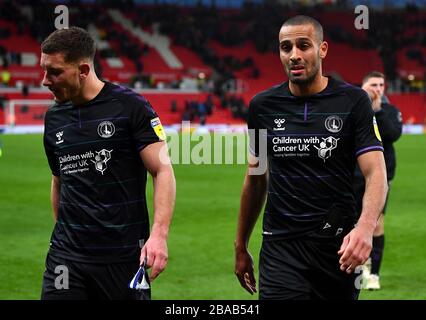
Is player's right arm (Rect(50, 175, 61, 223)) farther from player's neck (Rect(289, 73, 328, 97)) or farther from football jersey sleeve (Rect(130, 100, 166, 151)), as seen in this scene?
player's neck (Rect(289, 73, 328, 97))

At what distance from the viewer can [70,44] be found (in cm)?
441

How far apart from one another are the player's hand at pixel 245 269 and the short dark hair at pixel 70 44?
146cm

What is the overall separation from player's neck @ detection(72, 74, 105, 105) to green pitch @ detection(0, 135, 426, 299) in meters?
3.76

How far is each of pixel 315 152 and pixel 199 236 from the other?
6974mm

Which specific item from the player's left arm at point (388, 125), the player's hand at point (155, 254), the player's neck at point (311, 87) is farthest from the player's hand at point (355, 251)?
the player's left arm at point (388, 125)

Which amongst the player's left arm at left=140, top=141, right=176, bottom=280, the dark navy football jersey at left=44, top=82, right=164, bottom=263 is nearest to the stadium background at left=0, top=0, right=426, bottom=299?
the dark navy football jersey at left=44, top=82, right=164, bottom=263

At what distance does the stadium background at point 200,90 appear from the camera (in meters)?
9.69

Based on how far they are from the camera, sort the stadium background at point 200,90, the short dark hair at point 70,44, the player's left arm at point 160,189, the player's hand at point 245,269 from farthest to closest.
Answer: the stadium background at point 200,90 → the player's hand at point 245,269 → the short dark hair at point 70,44 → the player's left arm at point 160,189

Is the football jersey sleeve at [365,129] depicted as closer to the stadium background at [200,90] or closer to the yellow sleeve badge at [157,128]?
the yellow sleeve badge at [157,128]

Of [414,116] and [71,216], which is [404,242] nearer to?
[71,216]

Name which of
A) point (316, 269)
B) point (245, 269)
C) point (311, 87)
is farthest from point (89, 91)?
point (316, 269)

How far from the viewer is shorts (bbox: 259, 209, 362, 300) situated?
181 inches

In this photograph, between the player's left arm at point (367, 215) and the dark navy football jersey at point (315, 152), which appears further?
the dark navy football jersey at point (315, 152)

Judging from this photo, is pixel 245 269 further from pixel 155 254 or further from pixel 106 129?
pixel 106 129
